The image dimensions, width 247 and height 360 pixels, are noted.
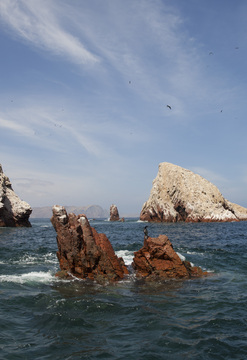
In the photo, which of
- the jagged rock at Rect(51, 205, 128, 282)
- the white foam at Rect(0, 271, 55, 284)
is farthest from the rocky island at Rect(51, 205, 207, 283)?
the white foam at Rect(0, 271, 55, 284)

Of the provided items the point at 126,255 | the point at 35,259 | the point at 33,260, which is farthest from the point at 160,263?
the point at 35,259

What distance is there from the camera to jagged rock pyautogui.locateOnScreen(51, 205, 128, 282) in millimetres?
17109

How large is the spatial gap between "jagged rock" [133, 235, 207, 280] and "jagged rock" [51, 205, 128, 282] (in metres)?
1.33

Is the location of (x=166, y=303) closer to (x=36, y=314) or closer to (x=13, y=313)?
(x=36, y=314)

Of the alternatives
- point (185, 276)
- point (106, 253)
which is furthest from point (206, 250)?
point (106, 253)

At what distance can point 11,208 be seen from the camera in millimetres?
65000

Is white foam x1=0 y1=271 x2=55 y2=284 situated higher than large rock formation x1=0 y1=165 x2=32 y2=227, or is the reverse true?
large rock formation x1=0 y1=165 x2=32 y2=227

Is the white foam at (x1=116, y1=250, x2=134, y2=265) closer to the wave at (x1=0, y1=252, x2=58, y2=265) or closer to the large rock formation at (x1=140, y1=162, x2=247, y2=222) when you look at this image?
the wave at (x1=0, y1=252, x2=58, y2=265)

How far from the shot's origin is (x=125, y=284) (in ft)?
51.3

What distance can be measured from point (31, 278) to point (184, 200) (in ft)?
242

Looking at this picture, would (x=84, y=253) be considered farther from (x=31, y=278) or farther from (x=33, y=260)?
(x=33, y=260)

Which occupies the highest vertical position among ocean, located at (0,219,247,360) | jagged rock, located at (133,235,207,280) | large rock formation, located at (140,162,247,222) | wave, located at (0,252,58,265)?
large rock formation, located at (140,162,247,222)

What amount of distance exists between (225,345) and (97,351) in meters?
3.93

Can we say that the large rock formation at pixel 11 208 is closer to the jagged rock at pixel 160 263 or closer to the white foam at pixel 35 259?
the white foam at pixel 35 259
